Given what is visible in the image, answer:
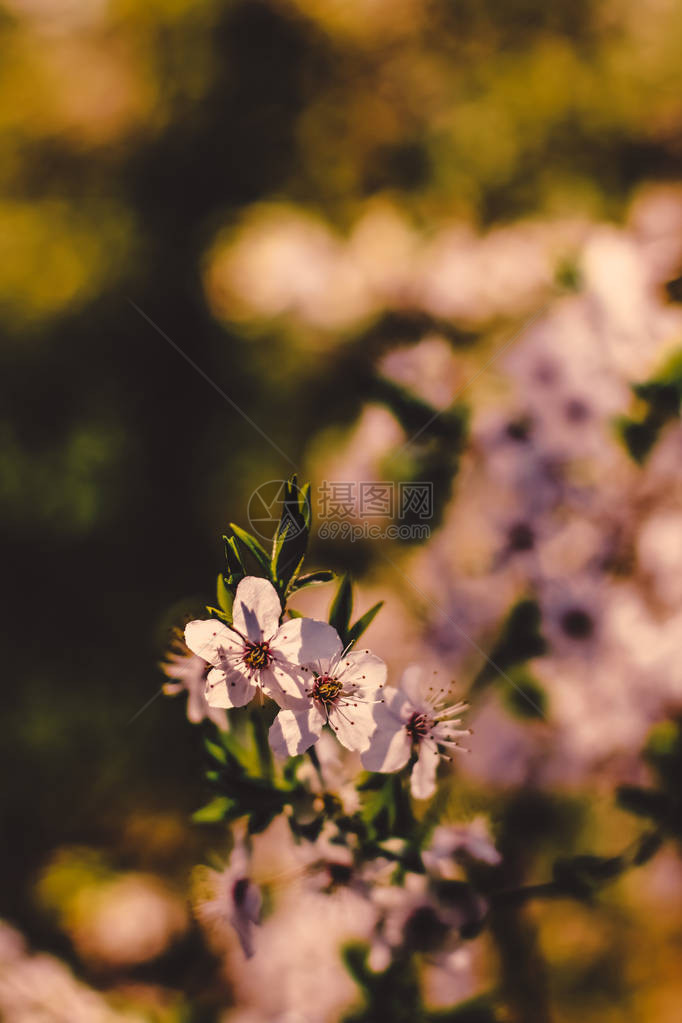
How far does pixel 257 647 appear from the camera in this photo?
1.77 feet

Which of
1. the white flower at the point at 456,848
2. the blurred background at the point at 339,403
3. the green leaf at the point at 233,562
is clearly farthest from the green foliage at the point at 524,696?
the green leaf at the point at 233,562

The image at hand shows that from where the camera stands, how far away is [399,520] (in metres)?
1.07

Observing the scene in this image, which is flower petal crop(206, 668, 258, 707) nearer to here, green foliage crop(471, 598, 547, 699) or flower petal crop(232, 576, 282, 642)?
flower petal crop(232, 576, 282, 642)

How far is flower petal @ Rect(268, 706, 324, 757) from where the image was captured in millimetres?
544

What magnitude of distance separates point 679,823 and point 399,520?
1.75ft

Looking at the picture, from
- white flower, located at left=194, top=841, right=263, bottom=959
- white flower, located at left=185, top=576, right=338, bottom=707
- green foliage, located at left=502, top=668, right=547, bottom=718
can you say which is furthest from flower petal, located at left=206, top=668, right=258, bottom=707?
green foliage, located at left=502, top=668, right=547, bottom=718

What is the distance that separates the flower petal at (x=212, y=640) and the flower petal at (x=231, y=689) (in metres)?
0.01

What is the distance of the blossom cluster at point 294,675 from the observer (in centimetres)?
54

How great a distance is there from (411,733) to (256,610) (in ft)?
0.67

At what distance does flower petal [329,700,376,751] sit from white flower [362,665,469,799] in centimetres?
Answer: 2

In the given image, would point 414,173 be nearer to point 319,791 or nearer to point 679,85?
point 679,85

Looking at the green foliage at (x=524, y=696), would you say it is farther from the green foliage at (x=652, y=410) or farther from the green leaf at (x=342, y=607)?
the green leaf at (x=342, y=607)

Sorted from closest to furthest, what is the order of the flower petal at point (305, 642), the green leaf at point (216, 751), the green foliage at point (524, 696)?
the flower petal at point (305, 642), the green leaf at point (216, 751), the green foliage at point (524, 696)

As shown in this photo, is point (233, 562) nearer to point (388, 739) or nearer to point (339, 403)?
point (388, 739)
